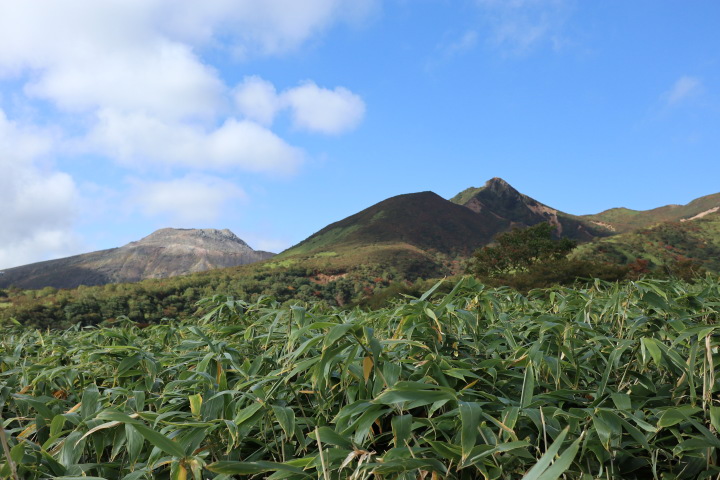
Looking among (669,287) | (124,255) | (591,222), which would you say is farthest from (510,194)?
(669,287)

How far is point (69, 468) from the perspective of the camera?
85 cm

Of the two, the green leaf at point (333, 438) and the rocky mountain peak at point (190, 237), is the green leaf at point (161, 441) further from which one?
the rocky mountain peak at point (190, 237)

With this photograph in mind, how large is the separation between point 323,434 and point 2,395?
3.22 ft

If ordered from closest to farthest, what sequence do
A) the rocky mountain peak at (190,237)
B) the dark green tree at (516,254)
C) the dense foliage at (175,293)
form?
the dense foliage at (175,293)
the dark green tree at (516,254)
the rocky mountain peak at (190,237)

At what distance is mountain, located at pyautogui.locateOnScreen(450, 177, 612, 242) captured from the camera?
162 feet

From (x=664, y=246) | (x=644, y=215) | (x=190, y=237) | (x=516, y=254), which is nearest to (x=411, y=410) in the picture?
(x=516, y=254)

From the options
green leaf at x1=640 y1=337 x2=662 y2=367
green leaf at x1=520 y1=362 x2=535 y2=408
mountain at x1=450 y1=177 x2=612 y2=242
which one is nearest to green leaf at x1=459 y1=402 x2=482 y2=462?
green leaf at x1=520 y1=362 x2=535 y2=408

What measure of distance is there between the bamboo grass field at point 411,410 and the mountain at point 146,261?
46.9 meters

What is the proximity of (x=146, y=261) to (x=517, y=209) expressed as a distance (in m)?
39.7

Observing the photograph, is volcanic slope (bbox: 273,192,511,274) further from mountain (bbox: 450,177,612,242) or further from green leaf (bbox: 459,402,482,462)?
green leaf (bbox: 459,402,482,462)

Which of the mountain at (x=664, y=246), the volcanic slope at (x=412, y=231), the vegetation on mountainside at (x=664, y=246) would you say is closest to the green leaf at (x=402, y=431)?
the vegetation on mountainside at (x=664, y=246)

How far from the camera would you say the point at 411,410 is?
945mm

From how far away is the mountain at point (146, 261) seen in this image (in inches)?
1682

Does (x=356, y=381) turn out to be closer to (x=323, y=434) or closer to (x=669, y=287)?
(x=323, y=434)
